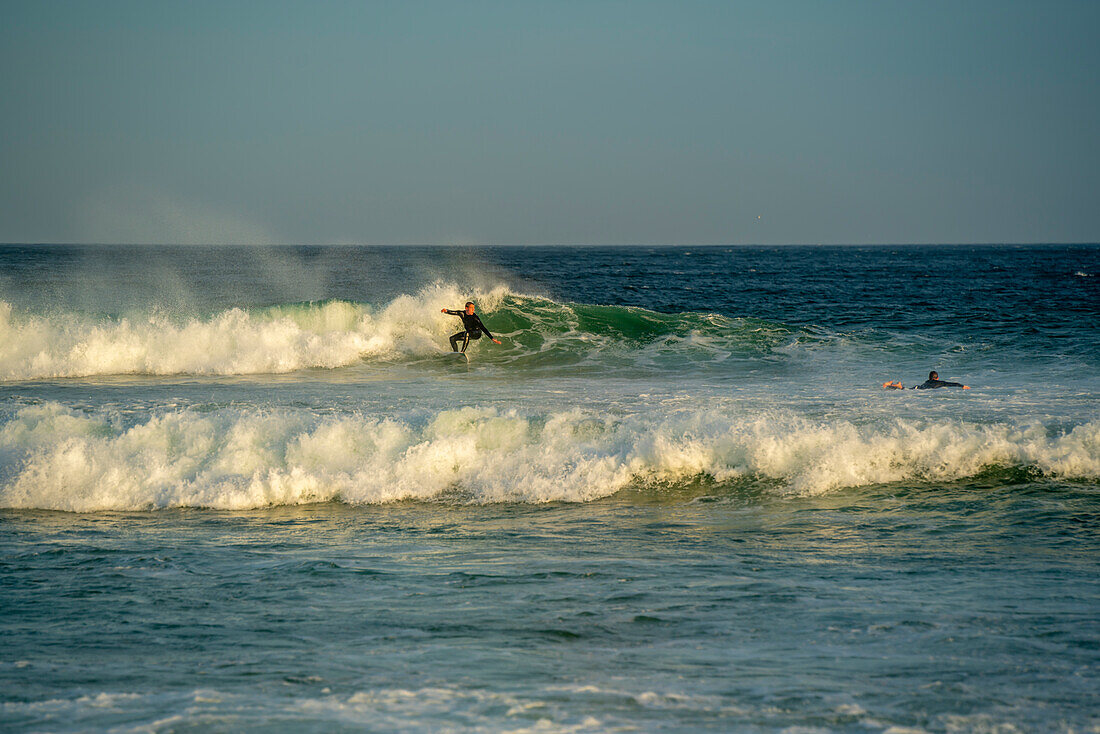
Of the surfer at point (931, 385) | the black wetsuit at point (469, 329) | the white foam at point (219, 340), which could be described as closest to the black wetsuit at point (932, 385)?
the surfer at point (931, 385)

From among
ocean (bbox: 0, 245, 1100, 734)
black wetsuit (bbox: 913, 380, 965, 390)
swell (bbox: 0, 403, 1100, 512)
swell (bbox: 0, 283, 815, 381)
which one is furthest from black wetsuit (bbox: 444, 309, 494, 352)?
black wetsuit (bbox: 913, 380, 965, 390)

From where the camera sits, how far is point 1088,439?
9945 mm

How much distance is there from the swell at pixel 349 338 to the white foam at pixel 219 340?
0.03 meters

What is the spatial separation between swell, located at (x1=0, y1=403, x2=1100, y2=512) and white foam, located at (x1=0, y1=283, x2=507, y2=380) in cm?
740

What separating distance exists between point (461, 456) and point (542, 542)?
2860 mm

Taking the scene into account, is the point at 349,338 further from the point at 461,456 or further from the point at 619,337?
the point at 461,456

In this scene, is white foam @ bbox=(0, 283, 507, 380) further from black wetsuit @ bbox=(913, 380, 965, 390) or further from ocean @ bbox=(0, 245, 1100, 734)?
black wetsuit @ bbox=(913, 380, 965, 390)

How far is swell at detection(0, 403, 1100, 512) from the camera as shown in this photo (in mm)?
9281

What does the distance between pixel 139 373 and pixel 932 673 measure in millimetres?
16986

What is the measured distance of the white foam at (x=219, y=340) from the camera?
18.0 m

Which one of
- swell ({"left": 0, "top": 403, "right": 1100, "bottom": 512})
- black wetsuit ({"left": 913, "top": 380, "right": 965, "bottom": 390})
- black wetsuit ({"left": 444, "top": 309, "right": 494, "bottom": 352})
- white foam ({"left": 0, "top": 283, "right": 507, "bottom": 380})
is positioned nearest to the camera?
swell ({"left": 0, "top": 403, "right": 1100, "bottom": 512})

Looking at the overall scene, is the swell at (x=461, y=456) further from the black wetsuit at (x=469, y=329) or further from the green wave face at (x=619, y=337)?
the green wave face at (x=619, y=337)

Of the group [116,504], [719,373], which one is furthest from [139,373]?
[719,373]

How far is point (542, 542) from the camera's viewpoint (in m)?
7.43
